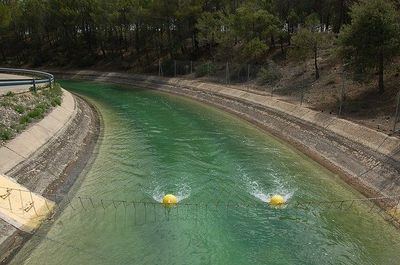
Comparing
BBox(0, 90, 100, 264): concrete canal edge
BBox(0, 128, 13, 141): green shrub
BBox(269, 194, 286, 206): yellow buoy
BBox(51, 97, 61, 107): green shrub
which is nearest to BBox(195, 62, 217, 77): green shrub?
BBox(51, 97, 61, 107): green shrub

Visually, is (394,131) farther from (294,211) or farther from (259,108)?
(259,108)

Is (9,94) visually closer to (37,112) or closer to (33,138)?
(37,112)

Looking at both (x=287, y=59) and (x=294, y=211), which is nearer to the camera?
(x=294, y=211)

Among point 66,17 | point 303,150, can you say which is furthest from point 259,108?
point 66,17

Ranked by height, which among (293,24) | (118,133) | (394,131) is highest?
(293,24)

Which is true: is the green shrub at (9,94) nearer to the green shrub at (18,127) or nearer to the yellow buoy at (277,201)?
the green shrub at (18,127)

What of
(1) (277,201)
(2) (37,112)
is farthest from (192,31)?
(1) (277,201)

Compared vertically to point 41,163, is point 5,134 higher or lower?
higher
